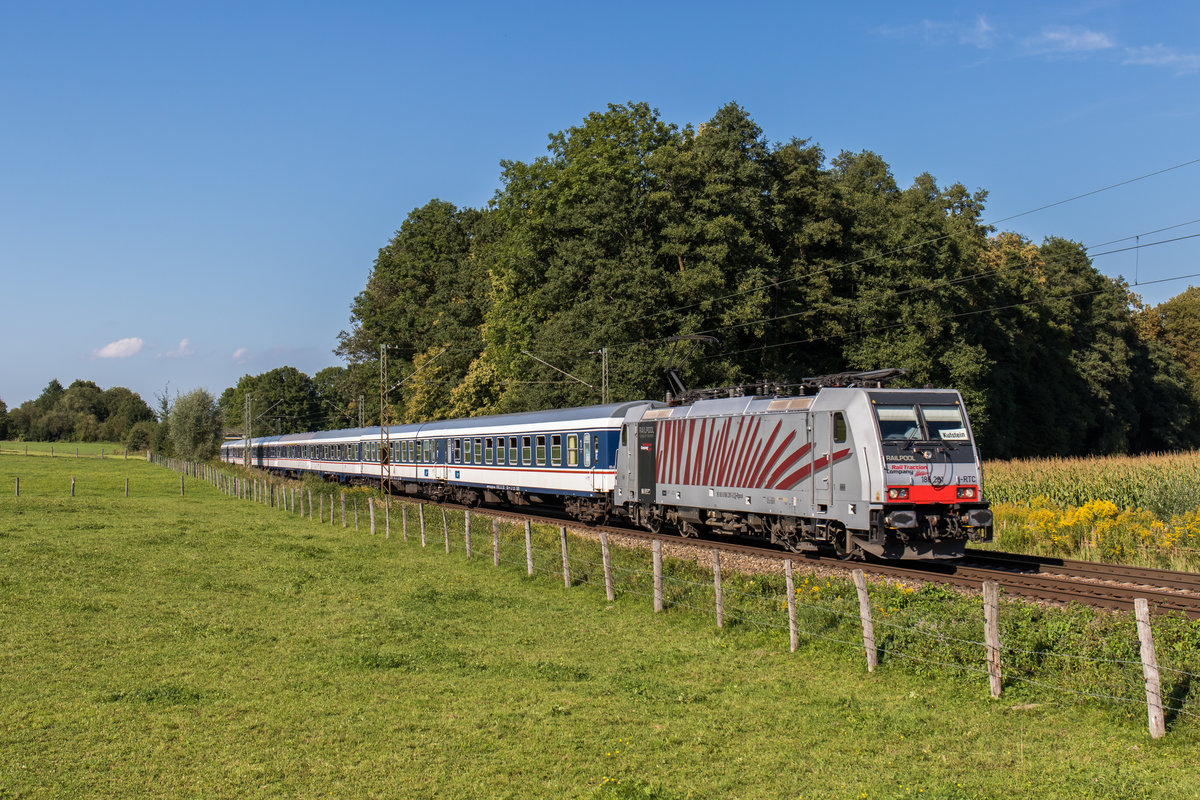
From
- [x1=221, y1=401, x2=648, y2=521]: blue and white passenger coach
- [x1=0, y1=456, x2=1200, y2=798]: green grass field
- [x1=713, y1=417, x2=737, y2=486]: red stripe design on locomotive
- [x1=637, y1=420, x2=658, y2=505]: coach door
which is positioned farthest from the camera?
[x1=221, y1=401, x2=648, y2=521]: blue and white passenger coach

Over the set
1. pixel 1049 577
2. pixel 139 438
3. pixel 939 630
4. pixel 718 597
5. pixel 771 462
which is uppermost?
pixel 139 438

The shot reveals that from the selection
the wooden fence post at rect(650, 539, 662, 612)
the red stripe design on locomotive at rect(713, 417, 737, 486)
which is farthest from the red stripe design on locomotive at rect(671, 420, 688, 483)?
the wooden fence post at rect(650, 539, 662, 612)

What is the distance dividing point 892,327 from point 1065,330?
25382 millimetres

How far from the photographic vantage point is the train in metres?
17.8

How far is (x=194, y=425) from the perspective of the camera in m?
78.4

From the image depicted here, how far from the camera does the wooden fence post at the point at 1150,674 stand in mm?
9055

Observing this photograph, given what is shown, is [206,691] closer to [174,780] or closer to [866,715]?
[174,780]

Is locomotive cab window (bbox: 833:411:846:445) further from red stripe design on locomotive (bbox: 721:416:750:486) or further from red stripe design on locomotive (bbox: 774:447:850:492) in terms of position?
red stripe design on locomotive (bbox: 721:416:750:486)

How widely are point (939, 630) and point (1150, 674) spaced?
3.14m

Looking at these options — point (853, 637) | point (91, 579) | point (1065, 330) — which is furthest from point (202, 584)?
point (1065, 330)

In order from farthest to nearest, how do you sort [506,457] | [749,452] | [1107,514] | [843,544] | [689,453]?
[506,457], [689,453], [1107,514], [749,452], [843,544]

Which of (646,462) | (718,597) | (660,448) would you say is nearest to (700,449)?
(660,448)

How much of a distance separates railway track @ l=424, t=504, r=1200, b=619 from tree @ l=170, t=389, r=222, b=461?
66.6m

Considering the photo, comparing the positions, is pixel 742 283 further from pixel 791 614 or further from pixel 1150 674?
pixel 1150 674
